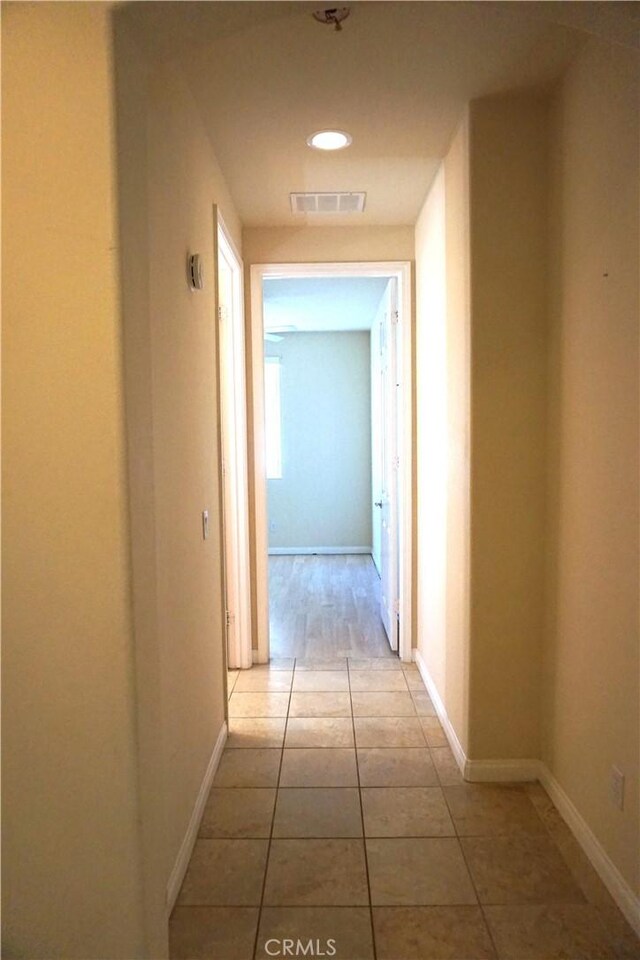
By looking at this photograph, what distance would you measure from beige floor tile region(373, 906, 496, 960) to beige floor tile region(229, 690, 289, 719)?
1339 mm

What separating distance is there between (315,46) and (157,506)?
1505mm

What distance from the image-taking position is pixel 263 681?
3367 millimetres

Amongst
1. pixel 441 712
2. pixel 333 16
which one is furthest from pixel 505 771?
pixel 333 16

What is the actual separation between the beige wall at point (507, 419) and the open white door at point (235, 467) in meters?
1.46

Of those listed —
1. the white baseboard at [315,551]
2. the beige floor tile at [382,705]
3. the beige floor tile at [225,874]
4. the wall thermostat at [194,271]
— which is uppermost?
the wall thermostat at [194,271]

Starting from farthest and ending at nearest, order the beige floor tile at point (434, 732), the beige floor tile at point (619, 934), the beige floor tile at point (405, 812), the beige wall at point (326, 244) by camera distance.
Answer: the beige wall at point (326, 244) < the beige floor tile at point (434, 732) < the beige floor tile at point (405, 812) < the beige floor tile at point (619, 934)

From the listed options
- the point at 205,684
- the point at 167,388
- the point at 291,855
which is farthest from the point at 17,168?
the point at 291,855

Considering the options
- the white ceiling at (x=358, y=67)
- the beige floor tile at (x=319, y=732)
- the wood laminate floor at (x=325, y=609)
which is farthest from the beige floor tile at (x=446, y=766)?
the white ceiling at (x=358, y=67)

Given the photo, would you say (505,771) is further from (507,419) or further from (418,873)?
(507,419)

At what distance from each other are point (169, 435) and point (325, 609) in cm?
322

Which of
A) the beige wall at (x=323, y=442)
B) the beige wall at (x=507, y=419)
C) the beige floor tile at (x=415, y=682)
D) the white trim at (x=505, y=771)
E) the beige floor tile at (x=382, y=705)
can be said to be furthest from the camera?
the beige wall at (x=323, y=442)

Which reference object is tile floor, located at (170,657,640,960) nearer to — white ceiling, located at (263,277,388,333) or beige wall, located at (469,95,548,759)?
beige wall, located at (469,95,548,759)

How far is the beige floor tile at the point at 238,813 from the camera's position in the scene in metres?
2.07

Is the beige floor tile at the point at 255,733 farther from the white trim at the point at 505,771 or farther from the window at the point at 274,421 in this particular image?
the window at the point at 274,421
